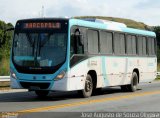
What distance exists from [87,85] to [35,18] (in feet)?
10.7

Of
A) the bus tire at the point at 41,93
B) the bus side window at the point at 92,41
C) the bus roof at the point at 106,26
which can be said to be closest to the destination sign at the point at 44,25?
the bus roof at the point at 106,26

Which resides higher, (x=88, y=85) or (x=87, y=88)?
(x=88, y=85)

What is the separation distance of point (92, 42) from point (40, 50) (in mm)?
2647

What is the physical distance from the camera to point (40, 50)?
725 inches

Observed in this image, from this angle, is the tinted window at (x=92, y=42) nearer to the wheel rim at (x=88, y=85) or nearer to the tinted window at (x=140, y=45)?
the wheel rim at (x=88, y=85)

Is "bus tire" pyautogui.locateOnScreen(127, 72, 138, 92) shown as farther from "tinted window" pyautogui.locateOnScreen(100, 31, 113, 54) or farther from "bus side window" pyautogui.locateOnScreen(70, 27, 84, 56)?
"bus side window" pyautogui.locateOnScreen(70, 27, 84, 56)

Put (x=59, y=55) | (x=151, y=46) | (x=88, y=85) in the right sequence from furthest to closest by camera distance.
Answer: (x=151, y=46), (x=88, y=85), (x=59, y=55)

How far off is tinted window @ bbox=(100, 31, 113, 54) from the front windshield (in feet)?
10.3

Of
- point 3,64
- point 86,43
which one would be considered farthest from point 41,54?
point 3,64

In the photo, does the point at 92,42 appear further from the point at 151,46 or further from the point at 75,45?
the point at 151,46

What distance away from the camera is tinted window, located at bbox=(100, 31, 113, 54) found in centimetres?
2120

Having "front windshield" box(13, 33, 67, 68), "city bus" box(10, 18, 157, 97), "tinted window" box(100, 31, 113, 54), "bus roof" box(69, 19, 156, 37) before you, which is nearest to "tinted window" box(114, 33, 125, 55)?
"bus roof" box(69, 19, 156, 37)

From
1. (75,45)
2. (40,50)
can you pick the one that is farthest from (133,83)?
(40,50)

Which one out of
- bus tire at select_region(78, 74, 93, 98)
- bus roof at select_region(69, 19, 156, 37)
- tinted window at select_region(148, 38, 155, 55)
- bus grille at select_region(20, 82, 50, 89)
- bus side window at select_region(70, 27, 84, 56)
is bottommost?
bus tire at select_region(78, 74, 93, 98)
